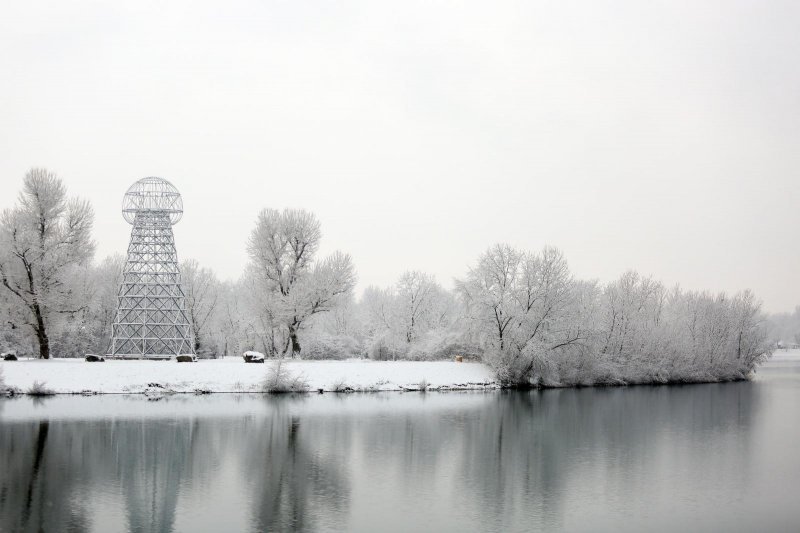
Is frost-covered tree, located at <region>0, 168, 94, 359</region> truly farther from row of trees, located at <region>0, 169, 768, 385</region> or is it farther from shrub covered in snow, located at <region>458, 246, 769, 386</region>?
Answer: shrub covered in snow, located at <region>458, 246, 769, 386</region>

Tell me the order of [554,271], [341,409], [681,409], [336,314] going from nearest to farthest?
[341,409], [681,409], [554,271], [336,314]

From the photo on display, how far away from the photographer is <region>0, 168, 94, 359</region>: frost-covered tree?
5322 centimetres

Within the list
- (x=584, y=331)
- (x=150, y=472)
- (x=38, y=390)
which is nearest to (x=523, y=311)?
(x=584, y=331)

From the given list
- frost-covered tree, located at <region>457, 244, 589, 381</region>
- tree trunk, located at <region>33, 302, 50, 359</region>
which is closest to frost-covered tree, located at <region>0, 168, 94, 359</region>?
tree trunk, located at <region>33, 302, 50, 359</region>

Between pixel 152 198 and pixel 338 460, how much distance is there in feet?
134

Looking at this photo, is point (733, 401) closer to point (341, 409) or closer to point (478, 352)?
point (478, 352)

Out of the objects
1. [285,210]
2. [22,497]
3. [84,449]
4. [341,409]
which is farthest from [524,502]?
[285,210]

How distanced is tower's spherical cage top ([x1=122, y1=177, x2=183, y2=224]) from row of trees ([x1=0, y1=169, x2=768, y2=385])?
4.68 metres

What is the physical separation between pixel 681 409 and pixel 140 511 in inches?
1512

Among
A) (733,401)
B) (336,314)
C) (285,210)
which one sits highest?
(285,210)

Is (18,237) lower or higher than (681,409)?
higher

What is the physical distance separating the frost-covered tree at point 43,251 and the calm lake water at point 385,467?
12.5 metres

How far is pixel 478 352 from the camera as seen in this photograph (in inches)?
2598

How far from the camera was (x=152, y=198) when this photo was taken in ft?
199
